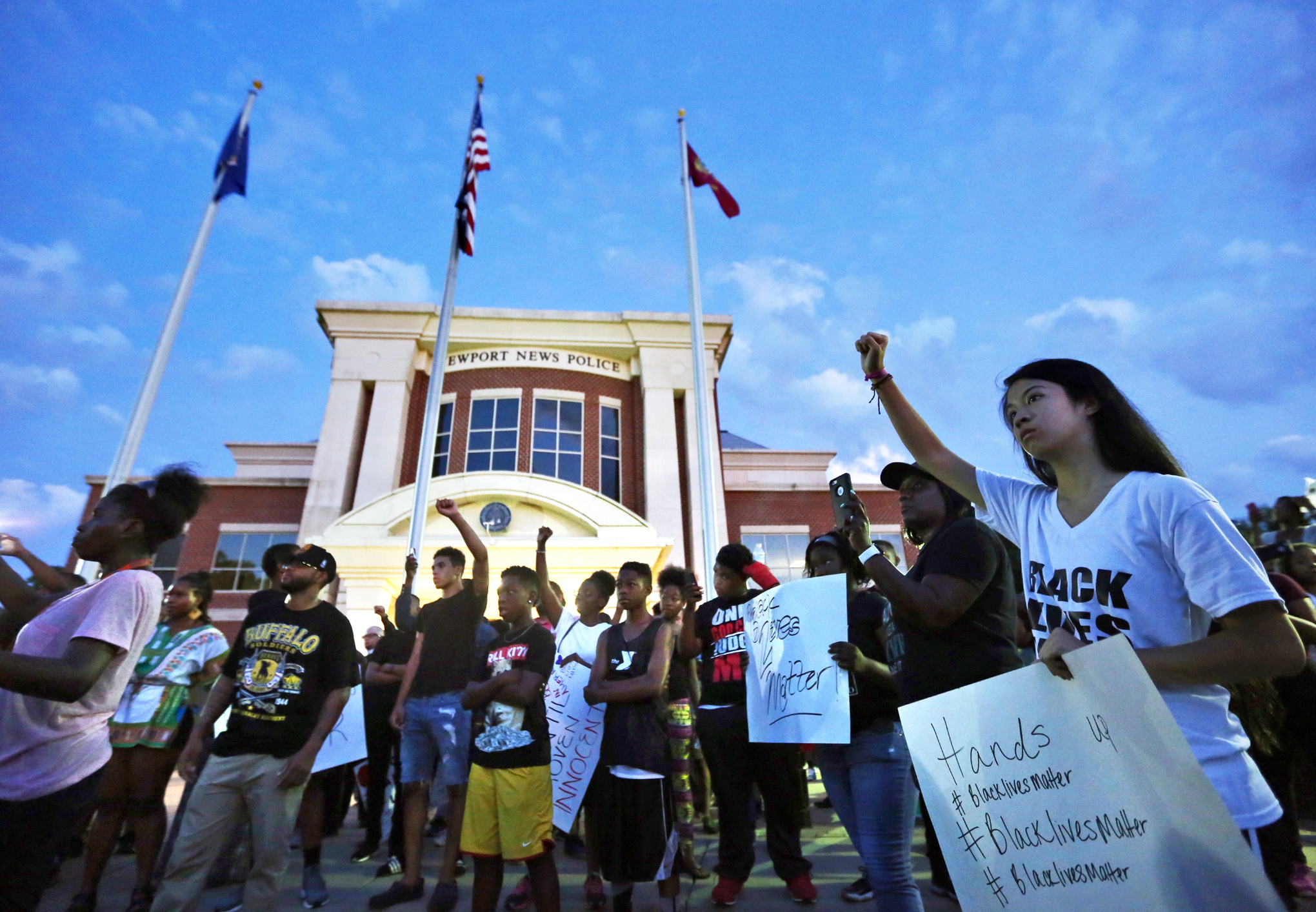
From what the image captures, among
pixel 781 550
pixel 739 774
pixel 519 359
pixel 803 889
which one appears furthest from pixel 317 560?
pixel 781 550

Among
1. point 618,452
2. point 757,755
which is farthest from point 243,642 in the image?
point 618,452

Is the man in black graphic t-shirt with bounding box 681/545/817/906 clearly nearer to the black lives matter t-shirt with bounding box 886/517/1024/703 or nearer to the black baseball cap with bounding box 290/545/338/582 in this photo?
the black lives matter t-shirt with bounding box 886/517/1024/703

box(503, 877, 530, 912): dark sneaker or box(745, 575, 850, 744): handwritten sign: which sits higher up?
box(745, 575, 850, 744): handwritten sign

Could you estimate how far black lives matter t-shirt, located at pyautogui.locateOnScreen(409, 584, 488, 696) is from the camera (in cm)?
496

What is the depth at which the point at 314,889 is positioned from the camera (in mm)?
4414

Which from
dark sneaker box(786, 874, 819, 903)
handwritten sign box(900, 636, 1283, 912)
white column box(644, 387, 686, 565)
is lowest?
dark sneaker box(786, 874, 819, 903)

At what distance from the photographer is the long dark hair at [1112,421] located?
1.81 metres

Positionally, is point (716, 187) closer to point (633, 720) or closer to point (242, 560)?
point (633, 720)

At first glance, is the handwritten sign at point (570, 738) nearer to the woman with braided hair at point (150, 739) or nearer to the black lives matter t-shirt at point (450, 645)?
the black lives matter t-shirt at point (450, 645)

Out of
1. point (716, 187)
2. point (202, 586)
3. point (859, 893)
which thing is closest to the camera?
point (859, 893)

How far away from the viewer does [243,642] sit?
3.98 meters

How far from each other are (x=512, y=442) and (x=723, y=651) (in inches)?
582

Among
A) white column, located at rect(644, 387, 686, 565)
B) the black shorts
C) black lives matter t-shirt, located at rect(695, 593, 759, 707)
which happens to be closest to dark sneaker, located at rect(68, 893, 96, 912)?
the black shorts

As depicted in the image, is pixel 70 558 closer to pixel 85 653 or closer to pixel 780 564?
pixel 85 653
